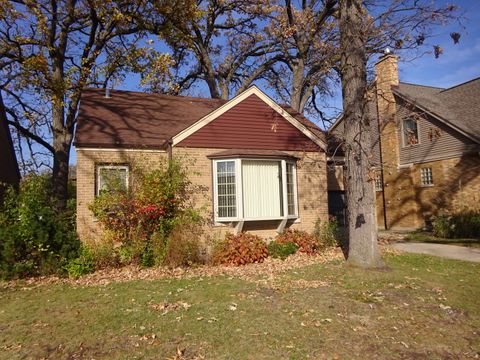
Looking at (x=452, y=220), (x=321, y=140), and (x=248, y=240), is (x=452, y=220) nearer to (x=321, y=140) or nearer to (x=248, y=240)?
(x=321, y=140)

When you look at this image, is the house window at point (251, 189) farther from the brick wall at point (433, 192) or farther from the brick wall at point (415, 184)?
the brick wall at point (433, 192)

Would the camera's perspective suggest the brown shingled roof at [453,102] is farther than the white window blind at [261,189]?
Yes

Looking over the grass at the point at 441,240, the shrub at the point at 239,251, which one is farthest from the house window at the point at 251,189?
the grass at the point at 441,240

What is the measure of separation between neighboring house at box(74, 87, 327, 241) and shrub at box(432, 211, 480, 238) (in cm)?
606

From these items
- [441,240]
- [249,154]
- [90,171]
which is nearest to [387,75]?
[441,240]

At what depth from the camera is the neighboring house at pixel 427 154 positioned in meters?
18.9

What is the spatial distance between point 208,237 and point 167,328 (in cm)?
646

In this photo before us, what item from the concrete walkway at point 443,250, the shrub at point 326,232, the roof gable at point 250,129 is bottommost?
the concrete walkway at point 443,250

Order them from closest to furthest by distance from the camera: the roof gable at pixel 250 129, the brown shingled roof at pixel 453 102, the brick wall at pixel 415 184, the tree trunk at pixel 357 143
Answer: the tree trunk at pixel 357 143, the roof gable at pixel 250 129, the brick wall at pixel 415 184, the brown shingled roof at pixel 453 102

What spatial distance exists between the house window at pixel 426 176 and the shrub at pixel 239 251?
13095mm

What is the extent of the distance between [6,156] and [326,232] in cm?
→ 1742

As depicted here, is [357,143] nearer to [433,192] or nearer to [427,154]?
[433,192]

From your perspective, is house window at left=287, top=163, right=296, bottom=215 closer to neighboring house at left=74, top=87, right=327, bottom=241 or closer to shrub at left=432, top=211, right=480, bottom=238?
neighboring house at left=74, top=87, right=327, bottom=241

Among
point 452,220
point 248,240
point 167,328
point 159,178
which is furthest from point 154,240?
point 452,220
